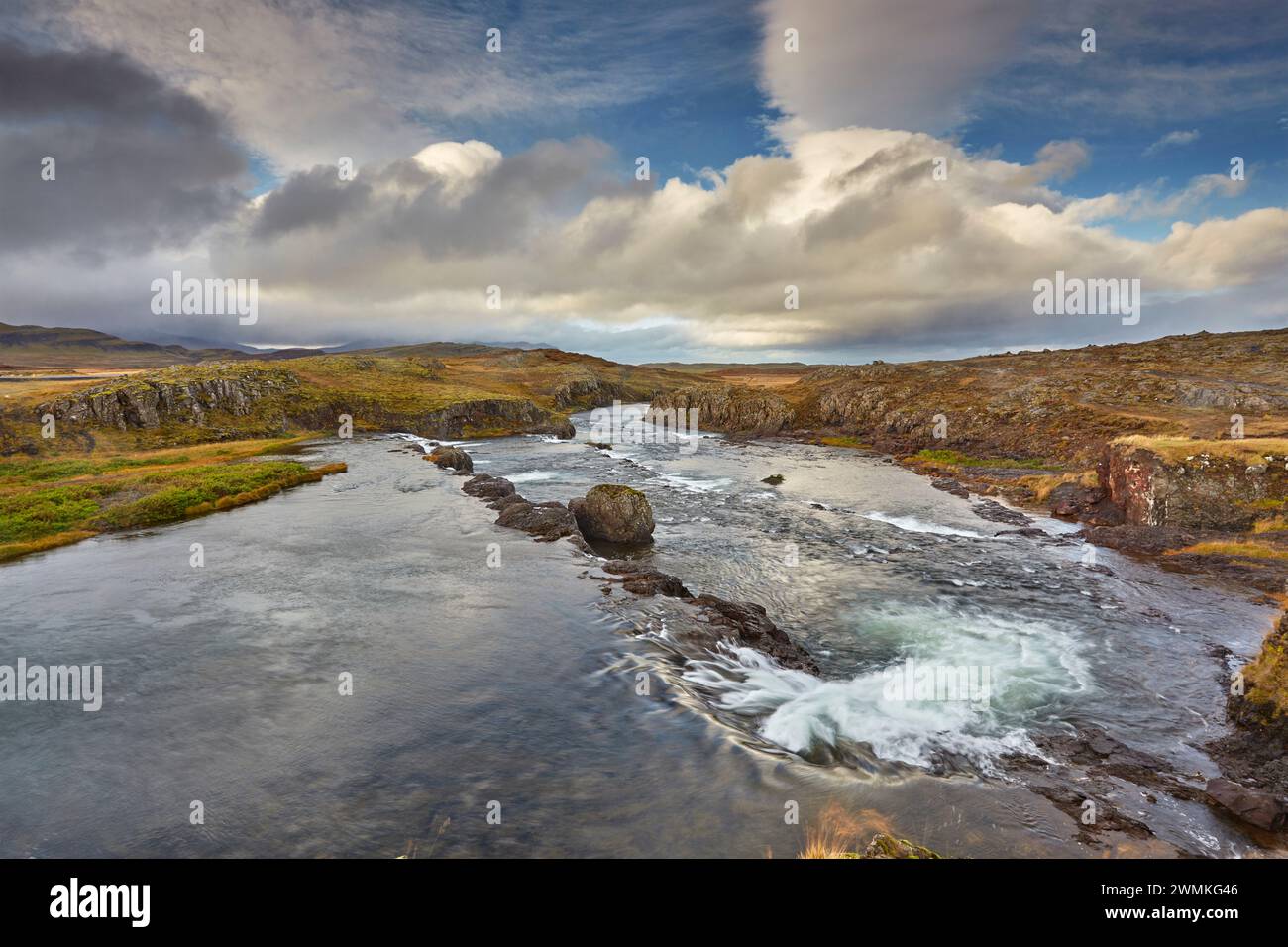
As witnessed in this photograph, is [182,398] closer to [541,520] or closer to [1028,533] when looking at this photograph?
[541,520]

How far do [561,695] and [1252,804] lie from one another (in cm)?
1542

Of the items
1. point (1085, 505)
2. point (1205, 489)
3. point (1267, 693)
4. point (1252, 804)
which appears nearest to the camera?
point (1252, 804)

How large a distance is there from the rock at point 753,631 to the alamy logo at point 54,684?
1885 cm

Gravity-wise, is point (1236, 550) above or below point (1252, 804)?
above

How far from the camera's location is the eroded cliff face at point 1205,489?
3206 cm

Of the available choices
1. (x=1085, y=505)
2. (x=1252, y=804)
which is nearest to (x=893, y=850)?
(x=1252, y=804)

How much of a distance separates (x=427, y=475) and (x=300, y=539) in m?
22.0

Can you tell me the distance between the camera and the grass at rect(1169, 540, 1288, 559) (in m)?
28.1
